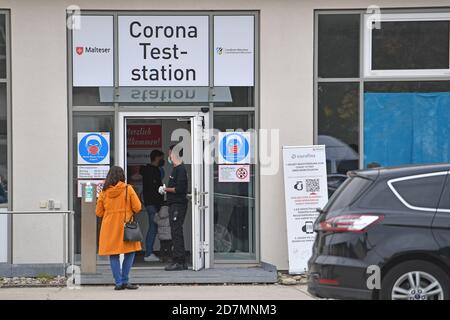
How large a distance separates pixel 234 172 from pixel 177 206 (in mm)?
1163

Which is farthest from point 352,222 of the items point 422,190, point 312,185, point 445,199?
point 312,185

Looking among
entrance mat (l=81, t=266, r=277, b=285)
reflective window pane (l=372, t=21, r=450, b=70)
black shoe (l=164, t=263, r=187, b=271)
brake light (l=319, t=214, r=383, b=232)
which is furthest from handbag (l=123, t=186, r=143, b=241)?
reflective window pane (l=372, t=21, r=450, b=70)

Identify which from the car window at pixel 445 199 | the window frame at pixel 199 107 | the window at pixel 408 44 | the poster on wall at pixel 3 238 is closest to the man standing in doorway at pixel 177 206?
the window frame at pixel 199 107

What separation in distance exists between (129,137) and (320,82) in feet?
10.7

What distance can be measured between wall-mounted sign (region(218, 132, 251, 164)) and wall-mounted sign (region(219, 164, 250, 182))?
2.6 inches

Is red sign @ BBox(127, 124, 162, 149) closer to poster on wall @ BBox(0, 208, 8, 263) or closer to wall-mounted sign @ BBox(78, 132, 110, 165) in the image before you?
wall-mounted sign @ BBox(78, 132, 110, 165)

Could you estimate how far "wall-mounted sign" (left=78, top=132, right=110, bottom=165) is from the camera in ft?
40.3

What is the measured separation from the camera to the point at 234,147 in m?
12.4

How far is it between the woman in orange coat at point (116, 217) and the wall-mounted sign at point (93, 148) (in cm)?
160
